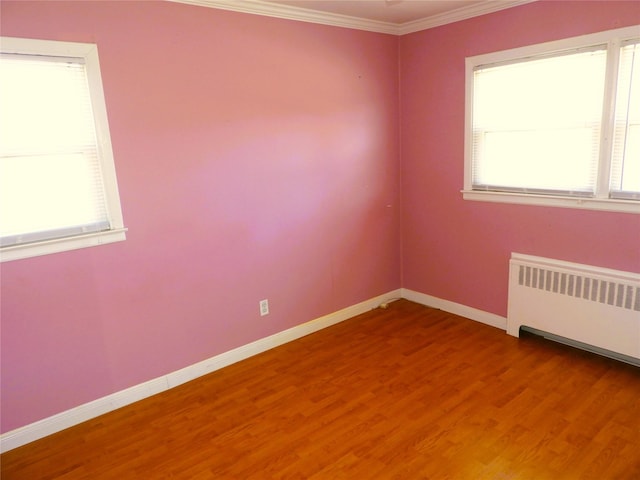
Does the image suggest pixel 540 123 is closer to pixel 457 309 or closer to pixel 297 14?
pixel 457 309

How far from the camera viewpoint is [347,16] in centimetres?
346

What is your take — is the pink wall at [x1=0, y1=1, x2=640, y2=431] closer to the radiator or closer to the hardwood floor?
the radiator

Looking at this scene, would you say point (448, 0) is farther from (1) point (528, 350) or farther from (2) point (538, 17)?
(1) point (528, 350)

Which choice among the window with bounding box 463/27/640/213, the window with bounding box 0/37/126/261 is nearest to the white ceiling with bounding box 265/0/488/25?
the window with bounding box 463/27/640/213

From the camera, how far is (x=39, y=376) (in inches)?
98.6

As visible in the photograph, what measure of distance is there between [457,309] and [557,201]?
1.32 m

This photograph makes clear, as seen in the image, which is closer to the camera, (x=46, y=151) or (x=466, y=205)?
(x=46, y=151)

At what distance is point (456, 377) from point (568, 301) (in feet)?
3.28

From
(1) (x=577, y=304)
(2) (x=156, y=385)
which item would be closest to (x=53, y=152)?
(2) (x=156, y=385)

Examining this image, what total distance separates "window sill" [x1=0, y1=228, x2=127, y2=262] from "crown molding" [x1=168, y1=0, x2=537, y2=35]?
149cm

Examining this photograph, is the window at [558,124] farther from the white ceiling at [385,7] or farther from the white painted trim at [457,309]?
the white painted trim at [457,309]

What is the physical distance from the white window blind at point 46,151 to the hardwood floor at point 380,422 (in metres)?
1.26

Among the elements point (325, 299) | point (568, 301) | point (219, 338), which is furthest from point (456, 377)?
point (219, 338)

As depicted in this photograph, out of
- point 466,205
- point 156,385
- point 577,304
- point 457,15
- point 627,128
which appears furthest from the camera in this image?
point 466,205
